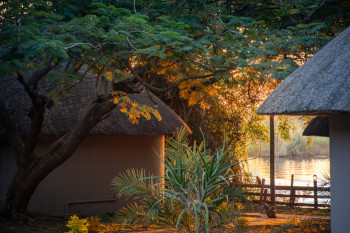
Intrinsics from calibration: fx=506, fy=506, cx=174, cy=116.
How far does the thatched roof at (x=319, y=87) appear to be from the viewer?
5812mm

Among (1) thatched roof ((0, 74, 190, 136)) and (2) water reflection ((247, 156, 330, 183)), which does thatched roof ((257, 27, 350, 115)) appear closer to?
(1) thatched roof ((0, 74, 190, 136))

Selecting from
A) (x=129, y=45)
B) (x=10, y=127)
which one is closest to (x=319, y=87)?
(x=129, y=45)

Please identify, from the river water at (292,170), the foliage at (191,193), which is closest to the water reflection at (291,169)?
the river water at (292,170)

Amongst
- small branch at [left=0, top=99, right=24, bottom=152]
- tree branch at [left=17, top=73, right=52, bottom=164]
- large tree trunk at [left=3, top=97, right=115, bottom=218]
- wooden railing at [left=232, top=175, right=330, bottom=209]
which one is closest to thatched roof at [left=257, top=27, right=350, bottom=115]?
large tree trunk at [left=3, top=97, right=115, bottom=218]

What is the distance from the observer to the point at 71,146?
880 cm

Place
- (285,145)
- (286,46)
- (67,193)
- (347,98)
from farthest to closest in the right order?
(285,145)
(67,193)
(286,46)
(347,98)

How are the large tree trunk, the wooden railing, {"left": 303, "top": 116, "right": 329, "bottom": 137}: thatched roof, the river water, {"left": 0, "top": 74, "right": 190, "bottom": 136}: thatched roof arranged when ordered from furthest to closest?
the river water < the wooden railing < {"left": 0, "top": 74, "right": 190, "bottom": 136}: thatched roof < {"left": 303, "top": 116, "right": 329, "bottom": 137}: thatched roof < the large tree trunk

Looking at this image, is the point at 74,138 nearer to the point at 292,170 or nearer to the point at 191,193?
the point at 191,193

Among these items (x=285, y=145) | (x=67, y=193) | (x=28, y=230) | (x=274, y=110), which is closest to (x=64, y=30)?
(x=274, y=110)

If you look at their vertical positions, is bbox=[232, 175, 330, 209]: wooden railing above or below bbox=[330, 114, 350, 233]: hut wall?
below

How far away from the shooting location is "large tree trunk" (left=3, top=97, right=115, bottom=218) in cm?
872

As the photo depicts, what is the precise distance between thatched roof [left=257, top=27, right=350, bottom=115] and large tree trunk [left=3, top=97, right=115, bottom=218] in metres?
3.25

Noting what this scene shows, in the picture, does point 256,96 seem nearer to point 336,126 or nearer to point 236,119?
point 236,119

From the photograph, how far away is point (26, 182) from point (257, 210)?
7.23m
